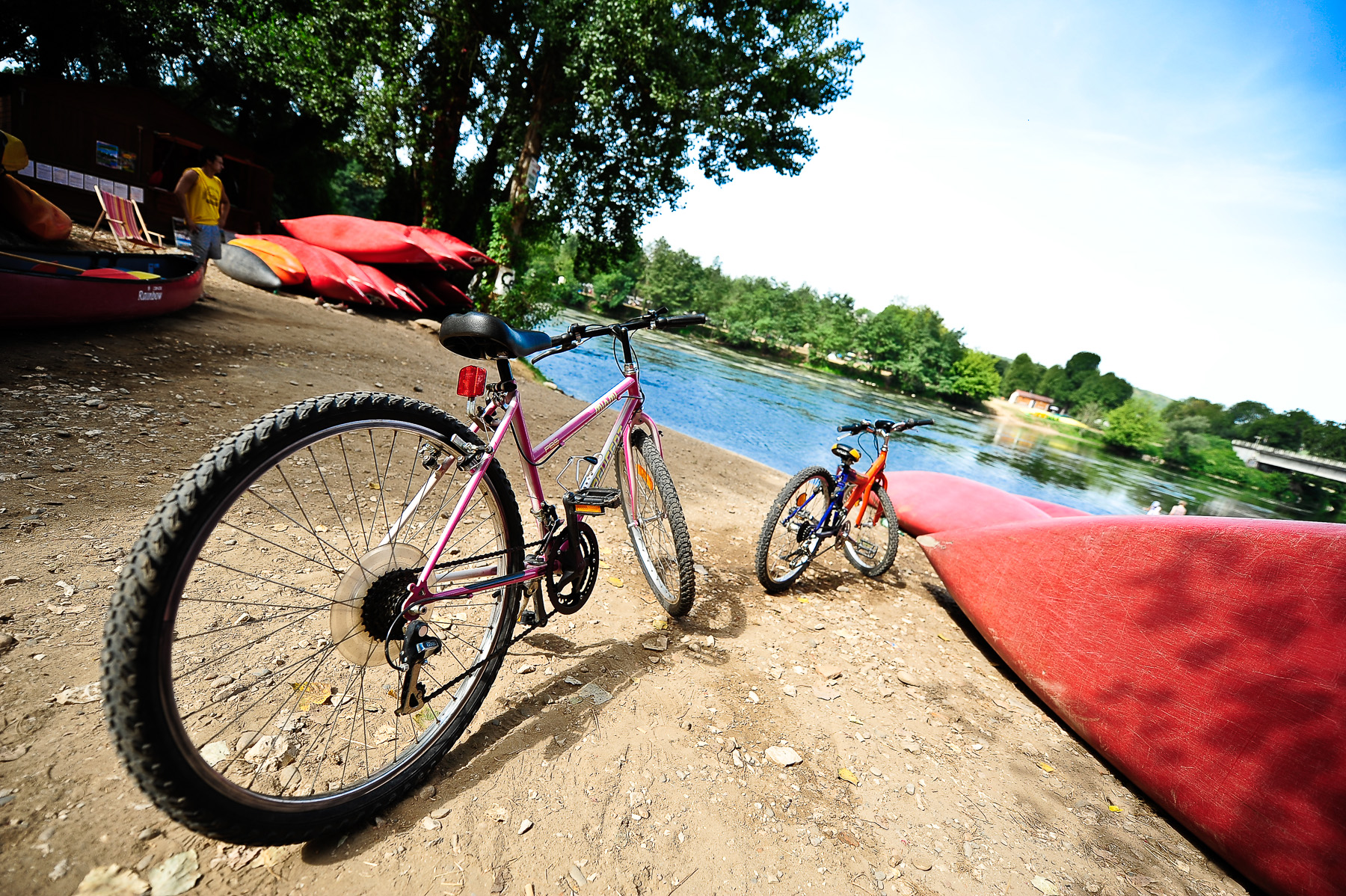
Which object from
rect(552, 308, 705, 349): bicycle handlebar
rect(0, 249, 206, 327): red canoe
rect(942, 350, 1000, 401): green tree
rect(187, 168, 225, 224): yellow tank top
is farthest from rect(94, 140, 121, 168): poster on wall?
rect(942, 350, 1000, 401): green tree

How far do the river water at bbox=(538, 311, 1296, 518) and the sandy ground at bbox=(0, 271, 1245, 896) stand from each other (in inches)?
67.8

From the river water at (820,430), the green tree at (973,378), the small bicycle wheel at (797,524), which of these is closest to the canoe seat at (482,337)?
the river water at (820,430)

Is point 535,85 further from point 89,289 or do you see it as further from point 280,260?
point 89,289

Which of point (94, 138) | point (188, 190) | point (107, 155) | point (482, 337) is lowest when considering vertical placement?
point (482, 337)

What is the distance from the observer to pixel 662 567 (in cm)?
299

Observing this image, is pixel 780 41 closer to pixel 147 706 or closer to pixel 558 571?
pixel 558 571

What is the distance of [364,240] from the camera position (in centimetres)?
1047

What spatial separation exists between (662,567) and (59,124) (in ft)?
59.4

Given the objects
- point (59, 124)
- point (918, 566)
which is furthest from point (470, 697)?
point (59, 124)

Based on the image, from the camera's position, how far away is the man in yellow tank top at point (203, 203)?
7.43 meters

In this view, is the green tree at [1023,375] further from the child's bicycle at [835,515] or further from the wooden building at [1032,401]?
the child's bicycle at [835,515]

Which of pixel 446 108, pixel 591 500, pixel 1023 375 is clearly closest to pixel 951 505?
pixel 591 500

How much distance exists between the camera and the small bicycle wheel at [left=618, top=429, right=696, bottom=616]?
273 centimetres

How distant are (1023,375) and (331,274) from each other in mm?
97802
